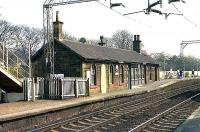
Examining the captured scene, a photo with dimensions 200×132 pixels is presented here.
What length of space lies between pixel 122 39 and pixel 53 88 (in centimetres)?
9048

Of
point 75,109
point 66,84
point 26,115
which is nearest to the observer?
point 26,115

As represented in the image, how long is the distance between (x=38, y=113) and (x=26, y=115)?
0.90m

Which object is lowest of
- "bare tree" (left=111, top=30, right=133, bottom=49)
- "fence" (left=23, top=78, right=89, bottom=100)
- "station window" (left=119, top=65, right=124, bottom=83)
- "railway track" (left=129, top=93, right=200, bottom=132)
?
"railway track" (left=129, top=93, right=200, bottom=132)

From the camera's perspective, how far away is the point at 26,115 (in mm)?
14773

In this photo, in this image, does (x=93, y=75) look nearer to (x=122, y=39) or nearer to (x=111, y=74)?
(x=111, y=74)

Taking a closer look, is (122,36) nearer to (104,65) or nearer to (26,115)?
(104,65)

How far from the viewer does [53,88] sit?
77.2ft

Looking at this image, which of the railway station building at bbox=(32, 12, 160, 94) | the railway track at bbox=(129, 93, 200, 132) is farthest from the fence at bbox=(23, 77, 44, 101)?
the railway track at bbox=(129, 93, 200, 132)

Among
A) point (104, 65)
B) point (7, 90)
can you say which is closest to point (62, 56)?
point (104, 65)

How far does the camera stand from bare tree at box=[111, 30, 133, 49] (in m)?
111

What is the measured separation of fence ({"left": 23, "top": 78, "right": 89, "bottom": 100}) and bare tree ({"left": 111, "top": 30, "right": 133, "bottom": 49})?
85.7 meters

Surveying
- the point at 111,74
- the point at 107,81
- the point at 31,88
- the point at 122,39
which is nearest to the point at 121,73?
the point at 111,74

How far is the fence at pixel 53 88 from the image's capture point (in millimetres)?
21078

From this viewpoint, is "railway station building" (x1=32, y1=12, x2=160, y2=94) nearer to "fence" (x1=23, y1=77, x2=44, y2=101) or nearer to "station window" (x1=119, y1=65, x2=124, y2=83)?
"station window" (x1=119, y1=65, x2=124, y2=83)
